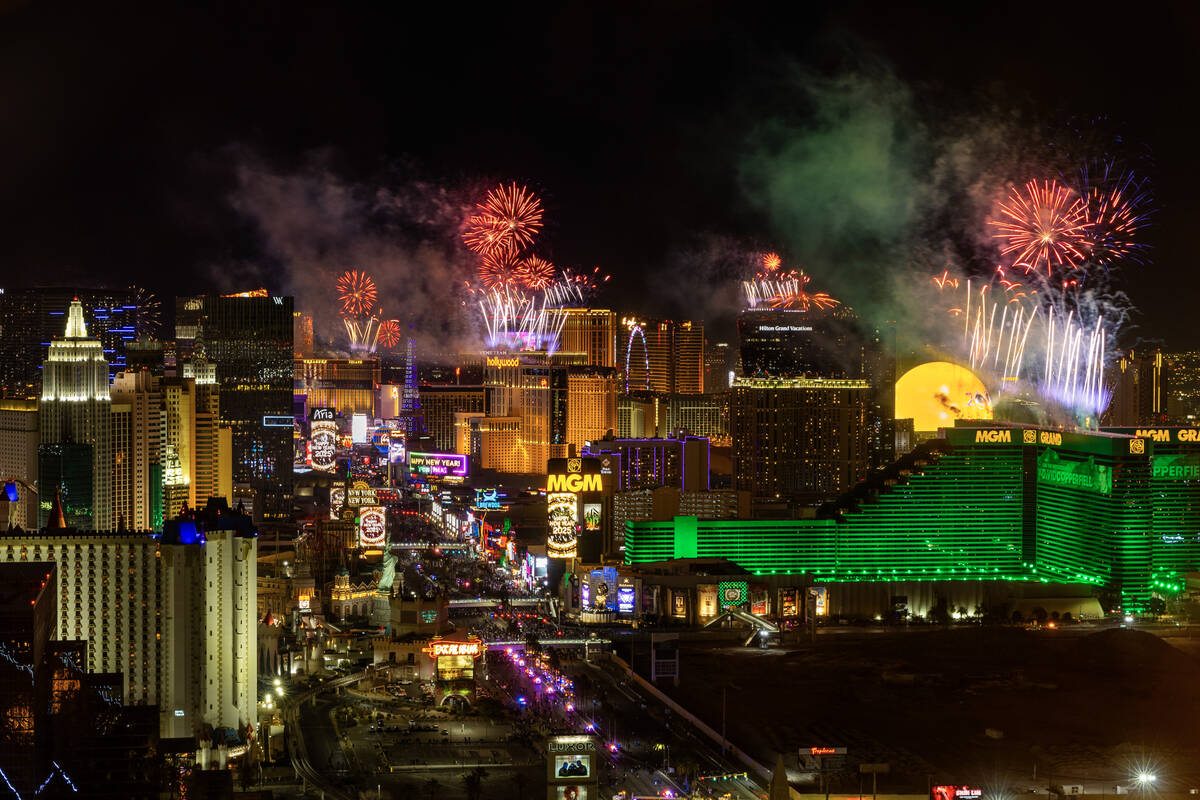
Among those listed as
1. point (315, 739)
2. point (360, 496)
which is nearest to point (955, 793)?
point (315, 739)

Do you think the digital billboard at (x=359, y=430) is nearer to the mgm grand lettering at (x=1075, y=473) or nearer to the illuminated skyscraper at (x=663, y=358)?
the illuminated skyscraper at (x=663, y=358)

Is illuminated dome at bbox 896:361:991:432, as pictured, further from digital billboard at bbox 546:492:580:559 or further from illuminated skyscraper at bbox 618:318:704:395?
illuminated skyscraper at bbox 618:318:704:395

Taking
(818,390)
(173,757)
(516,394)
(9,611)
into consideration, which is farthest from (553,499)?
(516,394)

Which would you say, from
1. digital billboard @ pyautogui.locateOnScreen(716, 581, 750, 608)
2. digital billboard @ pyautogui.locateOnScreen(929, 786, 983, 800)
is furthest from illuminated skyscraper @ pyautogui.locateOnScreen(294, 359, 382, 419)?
digital billboard @ pyautogui.locateOnScreen(929, 786, 983, 800)

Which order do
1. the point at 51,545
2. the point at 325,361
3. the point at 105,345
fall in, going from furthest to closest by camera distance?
the point at 325,361 → the point at 105,345 → the point at 51,545

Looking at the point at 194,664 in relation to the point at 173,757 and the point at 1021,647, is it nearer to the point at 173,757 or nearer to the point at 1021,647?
the point at 173,757

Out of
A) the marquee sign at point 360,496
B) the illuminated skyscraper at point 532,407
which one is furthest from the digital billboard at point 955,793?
the illuminated skyscraper at point 532,407
